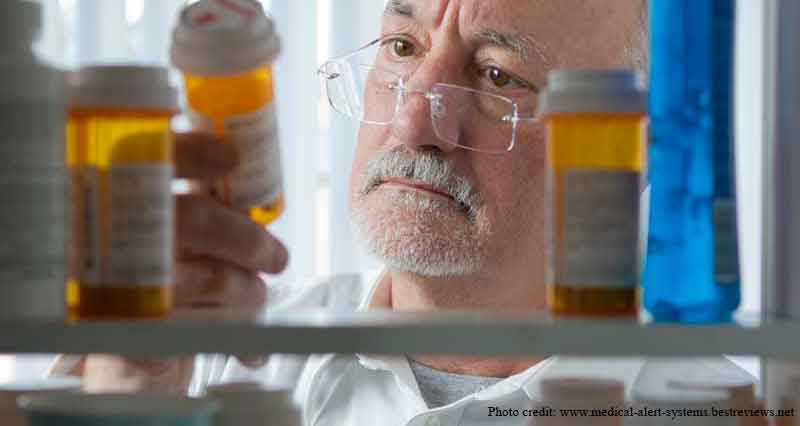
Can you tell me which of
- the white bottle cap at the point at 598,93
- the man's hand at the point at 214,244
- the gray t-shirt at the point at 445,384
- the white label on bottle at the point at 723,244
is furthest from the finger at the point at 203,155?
the gray t-shirt at the point at 445,384

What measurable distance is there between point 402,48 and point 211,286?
39.0 inches

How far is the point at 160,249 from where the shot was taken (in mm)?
666

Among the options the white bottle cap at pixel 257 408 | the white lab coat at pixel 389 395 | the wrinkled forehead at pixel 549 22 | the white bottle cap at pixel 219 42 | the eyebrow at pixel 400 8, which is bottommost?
the white lab coat at pixel 389 395

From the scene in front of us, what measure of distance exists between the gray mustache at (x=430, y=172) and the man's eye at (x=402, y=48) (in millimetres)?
185

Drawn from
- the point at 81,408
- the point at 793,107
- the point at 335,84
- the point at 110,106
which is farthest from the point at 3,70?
the point at 335,84

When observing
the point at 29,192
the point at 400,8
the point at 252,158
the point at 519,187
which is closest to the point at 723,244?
the point at 252,158

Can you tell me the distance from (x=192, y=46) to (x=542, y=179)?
1.08 m

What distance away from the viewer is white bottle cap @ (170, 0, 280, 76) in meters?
0.71

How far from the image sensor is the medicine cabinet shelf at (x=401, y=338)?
63 cm

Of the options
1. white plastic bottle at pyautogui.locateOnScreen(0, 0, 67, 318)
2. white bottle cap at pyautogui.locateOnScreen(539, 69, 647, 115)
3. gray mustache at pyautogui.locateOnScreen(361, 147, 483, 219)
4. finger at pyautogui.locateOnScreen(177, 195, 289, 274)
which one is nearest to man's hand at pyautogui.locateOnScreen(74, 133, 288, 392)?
finger at pyautogui.locateOnScreen(177, 195, 289, 274)

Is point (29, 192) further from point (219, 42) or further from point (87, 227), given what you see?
point (219, 42)

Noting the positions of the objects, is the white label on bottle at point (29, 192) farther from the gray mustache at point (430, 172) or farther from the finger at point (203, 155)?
the gray mustache at point (430, 172)

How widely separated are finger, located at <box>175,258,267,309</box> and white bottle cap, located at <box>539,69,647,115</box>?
287 millimetres

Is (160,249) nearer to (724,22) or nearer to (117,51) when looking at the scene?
(724,22)
